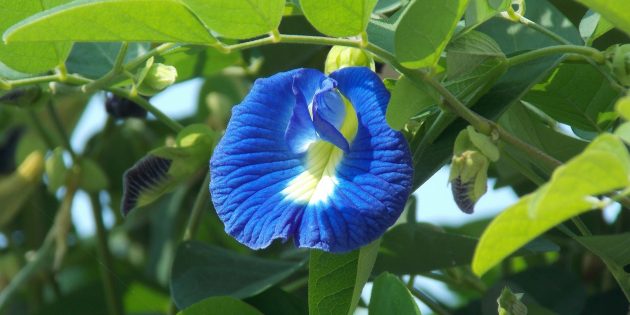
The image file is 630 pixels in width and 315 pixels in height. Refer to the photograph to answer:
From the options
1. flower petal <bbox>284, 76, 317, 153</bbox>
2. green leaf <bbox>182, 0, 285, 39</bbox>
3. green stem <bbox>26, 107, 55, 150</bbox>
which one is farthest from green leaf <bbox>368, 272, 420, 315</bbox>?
green stem <bbox>26, 107, 55, 150</bbox>

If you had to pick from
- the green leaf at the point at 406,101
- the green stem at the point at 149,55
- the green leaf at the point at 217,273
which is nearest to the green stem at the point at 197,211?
the green leaf at the point at 217,273

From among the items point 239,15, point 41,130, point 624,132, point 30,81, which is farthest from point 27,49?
A: point 41,130

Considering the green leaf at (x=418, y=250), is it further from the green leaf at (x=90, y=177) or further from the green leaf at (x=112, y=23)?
the green leaf at (x=90, y=177)

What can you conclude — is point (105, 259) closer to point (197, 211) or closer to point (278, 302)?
point (197, 211)

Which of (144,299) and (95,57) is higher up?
(95,57)

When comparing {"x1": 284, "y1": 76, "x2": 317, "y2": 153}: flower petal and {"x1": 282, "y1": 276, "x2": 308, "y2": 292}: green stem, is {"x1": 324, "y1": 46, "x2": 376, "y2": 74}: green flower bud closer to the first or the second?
{"x1": 284, "y1": 76, "x2": 317, "y2": 153}: flower petal

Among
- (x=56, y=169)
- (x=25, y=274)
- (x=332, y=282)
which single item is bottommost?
(x=25, y=274)

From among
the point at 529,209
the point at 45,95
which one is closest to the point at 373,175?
the point at 529,209
